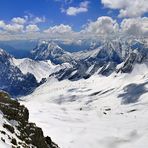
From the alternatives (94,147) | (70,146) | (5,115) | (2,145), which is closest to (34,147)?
(5,115)

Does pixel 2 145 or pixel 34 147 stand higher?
pixel 2 145

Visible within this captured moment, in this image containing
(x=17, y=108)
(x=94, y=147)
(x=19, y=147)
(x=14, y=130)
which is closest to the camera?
(x=19, y=147)

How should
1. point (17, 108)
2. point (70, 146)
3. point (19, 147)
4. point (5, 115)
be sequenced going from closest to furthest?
point (19, 147)
point (5, 115)
point (17, 108)
point (70, 146)

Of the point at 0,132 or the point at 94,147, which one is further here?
the point at 94,147

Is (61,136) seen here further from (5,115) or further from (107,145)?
(5,115)

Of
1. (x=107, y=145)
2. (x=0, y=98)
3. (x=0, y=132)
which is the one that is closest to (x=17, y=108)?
(x=0, y=98)

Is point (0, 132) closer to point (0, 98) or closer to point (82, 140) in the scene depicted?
point (0, 98)

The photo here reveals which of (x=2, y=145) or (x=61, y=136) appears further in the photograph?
(x=61, y=136)

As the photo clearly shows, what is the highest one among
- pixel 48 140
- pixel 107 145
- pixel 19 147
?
pixel 19 147

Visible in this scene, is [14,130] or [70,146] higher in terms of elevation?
[14,130]
